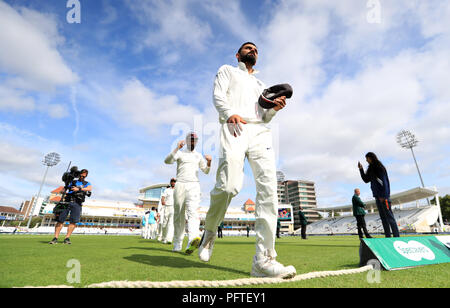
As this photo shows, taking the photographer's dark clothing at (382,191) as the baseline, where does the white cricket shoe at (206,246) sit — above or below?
below

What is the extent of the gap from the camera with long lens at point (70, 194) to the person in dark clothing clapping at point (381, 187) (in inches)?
310

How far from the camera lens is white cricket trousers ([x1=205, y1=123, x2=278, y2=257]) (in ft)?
8.11

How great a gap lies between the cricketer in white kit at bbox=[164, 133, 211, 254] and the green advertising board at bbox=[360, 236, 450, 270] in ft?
11.0

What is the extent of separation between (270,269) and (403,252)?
6.09ft

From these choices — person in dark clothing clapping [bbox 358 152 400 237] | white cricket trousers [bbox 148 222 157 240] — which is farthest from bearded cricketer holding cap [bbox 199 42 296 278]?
white cricket trousers [bbox 148 222 157 240]

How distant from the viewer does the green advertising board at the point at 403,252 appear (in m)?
2.58

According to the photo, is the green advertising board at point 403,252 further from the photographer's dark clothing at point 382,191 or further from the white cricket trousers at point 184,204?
the white cricket trousers at point 184,204

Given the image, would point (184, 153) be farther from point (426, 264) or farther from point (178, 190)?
point (426, 264)

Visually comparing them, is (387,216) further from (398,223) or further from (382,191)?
(398,223)

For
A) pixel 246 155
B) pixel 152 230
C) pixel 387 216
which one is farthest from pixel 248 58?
pixel 152 230

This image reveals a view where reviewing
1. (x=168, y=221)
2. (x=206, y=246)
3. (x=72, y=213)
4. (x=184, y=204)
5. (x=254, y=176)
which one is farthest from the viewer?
(x=168, y=221)

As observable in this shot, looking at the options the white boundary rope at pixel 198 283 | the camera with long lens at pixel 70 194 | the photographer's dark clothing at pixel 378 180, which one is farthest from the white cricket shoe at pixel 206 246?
the camera with long lens at pixel 70 194

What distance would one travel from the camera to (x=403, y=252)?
110 inches
